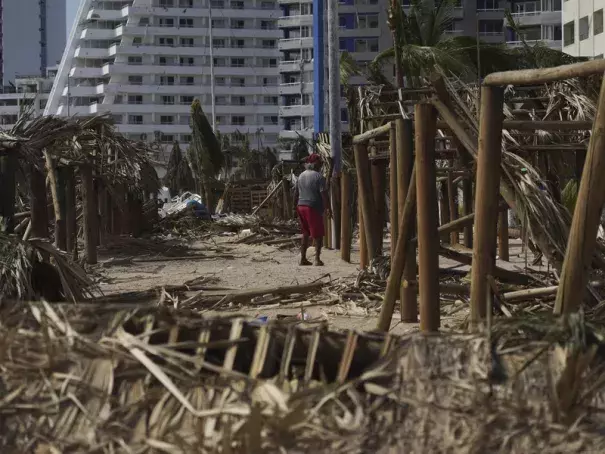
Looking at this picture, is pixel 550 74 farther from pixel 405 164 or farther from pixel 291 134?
pixel 291 134

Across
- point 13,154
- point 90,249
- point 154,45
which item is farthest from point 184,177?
point 13,154

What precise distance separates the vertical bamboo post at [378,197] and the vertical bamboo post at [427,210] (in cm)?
474

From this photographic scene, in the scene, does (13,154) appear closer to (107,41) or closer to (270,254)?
(270,254)

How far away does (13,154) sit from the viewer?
32.2 feet

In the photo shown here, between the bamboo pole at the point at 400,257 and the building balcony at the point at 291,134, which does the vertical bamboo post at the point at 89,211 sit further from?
the building balcony at the point at 291,134

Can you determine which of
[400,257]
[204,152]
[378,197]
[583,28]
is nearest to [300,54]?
[583,28]

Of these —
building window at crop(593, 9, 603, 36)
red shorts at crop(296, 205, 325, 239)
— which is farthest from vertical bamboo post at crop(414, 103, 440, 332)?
building window at crop(593, 9, 603, 36)

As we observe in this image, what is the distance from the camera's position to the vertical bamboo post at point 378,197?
1166 cm

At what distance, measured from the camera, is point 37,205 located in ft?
34.5

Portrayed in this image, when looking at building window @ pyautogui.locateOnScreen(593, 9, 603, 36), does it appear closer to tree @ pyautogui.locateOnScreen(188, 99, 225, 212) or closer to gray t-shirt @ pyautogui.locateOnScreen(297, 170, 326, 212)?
tree @ pyautogui.locateOnScreen(188, 99, 225, 212)

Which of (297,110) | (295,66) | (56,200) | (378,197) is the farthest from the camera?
(297,110)

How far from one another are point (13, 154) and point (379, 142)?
15.8ft

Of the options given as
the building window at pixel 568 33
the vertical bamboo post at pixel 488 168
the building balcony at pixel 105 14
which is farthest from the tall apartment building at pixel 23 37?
the vertical bamboo post at pixel 488 168

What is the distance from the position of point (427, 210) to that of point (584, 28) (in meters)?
43.1
